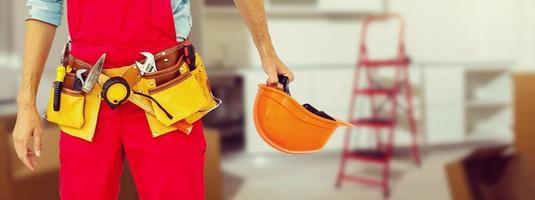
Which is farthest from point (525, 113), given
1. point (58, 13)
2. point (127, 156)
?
point (58, 13)

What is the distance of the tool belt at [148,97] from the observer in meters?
0.90

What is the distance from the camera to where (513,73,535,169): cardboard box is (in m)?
1.95

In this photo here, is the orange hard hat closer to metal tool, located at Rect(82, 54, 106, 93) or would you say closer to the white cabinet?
metal tool, located at Rect(82, 54, 106, 93)

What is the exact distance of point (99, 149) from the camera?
908 mm

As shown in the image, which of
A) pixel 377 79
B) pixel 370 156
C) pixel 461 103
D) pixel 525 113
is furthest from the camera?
pixel 461 103

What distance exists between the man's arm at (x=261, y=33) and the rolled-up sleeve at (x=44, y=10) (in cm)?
31

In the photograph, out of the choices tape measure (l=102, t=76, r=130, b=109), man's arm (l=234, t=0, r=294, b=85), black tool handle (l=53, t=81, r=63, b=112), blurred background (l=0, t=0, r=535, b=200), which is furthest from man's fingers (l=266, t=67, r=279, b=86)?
blurred background (l=0, t=0, r=535, b=200)

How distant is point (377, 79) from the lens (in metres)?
4.04

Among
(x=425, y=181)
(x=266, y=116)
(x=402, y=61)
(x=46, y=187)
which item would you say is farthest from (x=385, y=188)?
(x=266, y=116)

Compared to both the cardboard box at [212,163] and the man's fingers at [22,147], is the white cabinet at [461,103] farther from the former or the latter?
the man's fingers at [22,147]

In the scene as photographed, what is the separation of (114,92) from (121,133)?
0.08 metres

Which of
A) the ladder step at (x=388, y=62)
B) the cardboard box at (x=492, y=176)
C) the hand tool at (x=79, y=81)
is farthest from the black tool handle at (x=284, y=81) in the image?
the ladder step at (x=388, y=62)

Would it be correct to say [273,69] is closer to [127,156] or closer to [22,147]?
[127,156]

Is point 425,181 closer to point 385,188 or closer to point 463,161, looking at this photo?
point 385,188
